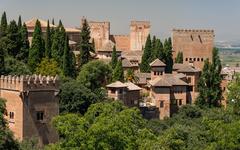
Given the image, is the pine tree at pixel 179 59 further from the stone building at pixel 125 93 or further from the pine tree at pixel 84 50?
the stone building at pixel 125 93

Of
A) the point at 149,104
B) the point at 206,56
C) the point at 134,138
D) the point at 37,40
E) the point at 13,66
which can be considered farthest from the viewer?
the point at 206,56

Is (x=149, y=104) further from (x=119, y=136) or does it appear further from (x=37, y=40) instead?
(x=119, y=136)

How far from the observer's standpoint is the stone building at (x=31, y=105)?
43.4 meters

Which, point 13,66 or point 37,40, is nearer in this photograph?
point 13,66

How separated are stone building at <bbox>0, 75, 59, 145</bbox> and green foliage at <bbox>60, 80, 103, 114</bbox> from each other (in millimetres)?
5907

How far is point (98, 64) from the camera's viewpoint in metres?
58.3

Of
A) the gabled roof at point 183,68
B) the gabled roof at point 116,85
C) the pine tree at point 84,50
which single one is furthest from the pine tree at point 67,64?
the gabled roof at point 183,68

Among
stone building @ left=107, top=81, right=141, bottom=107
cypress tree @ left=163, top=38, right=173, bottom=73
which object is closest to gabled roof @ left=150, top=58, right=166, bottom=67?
cypress tree @ left=163, top=38, right=173, bottom=73

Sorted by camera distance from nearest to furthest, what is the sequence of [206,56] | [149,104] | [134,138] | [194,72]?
[134,138] < [149,104] < [194,72] < [206,56]

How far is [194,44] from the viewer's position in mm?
81312

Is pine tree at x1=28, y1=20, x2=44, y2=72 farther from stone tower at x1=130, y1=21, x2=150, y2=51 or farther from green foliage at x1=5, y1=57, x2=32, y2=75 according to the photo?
stone tower at x1=130, y1=21, x2=150, y2=51

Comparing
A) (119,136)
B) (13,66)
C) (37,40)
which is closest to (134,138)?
(119,136)

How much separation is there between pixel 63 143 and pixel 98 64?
27423mm

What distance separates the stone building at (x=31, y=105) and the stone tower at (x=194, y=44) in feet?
122
